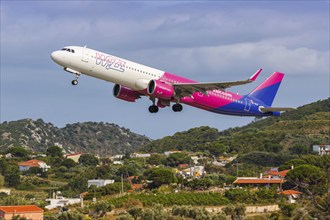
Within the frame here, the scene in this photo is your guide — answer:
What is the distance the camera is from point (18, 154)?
199 metres

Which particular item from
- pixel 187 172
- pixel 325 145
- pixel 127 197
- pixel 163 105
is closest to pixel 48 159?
pixel 187 172

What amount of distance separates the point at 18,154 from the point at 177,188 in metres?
98.1

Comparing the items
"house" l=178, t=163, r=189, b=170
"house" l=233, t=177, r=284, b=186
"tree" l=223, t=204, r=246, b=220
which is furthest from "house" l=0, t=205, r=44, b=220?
"house" l=178, t=163, r=189, b=170

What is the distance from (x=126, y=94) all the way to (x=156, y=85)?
471 cm

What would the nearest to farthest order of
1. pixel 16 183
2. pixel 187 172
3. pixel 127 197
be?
1. pixel 127 197
2. pixel 16 183
3. pixel 187 172

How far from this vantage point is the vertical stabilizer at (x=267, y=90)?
70.6m

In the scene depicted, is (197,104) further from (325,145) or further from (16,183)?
(325,145)

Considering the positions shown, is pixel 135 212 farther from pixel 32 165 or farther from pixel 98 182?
pixel 32 165

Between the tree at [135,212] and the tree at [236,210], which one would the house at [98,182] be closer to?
the tree at [236,210]

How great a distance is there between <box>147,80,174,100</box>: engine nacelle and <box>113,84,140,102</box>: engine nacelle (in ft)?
10.7

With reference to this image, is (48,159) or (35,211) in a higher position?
(48,159)

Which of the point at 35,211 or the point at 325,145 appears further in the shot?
the point at 325,145

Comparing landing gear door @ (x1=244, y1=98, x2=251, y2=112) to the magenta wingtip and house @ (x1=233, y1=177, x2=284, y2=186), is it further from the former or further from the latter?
house @ (x1=233, y1=177, x2=284, y2=186)

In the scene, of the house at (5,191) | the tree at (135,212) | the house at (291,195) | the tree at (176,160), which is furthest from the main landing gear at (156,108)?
the tree at (176,160)
